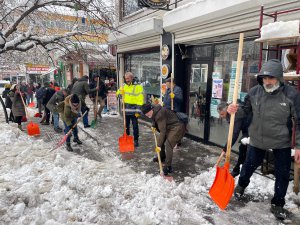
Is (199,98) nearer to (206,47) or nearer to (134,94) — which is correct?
(206,47)

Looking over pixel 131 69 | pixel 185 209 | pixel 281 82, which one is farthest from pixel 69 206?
pixel 131 69

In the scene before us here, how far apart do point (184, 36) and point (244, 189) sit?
435cm

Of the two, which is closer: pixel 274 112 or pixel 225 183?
pixel 274 112

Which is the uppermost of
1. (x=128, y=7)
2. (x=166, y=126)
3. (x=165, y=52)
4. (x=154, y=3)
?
(x=128, y=7)

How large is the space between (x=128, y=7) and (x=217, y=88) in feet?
20.2

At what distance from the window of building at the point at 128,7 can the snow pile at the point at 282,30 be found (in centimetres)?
690

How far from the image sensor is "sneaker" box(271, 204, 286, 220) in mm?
3221

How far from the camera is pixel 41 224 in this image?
9.25ft

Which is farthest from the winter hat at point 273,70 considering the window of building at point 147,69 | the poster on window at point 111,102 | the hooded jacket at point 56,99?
the poster on window at point 111,102

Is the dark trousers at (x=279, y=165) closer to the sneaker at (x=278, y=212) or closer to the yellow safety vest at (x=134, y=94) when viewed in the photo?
the sneaker at (x=278, y=212)

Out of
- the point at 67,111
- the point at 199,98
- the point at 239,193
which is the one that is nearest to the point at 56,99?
the point at 67,111

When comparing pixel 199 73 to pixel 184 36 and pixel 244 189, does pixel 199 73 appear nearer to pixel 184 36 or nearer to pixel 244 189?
pixel 184 36

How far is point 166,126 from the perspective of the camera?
4684 millimetres

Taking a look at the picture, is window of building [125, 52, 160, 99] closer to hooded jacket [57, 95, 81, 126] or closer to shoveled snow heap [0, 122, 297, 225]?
hooded jacket [57, 95, 81, 126]
